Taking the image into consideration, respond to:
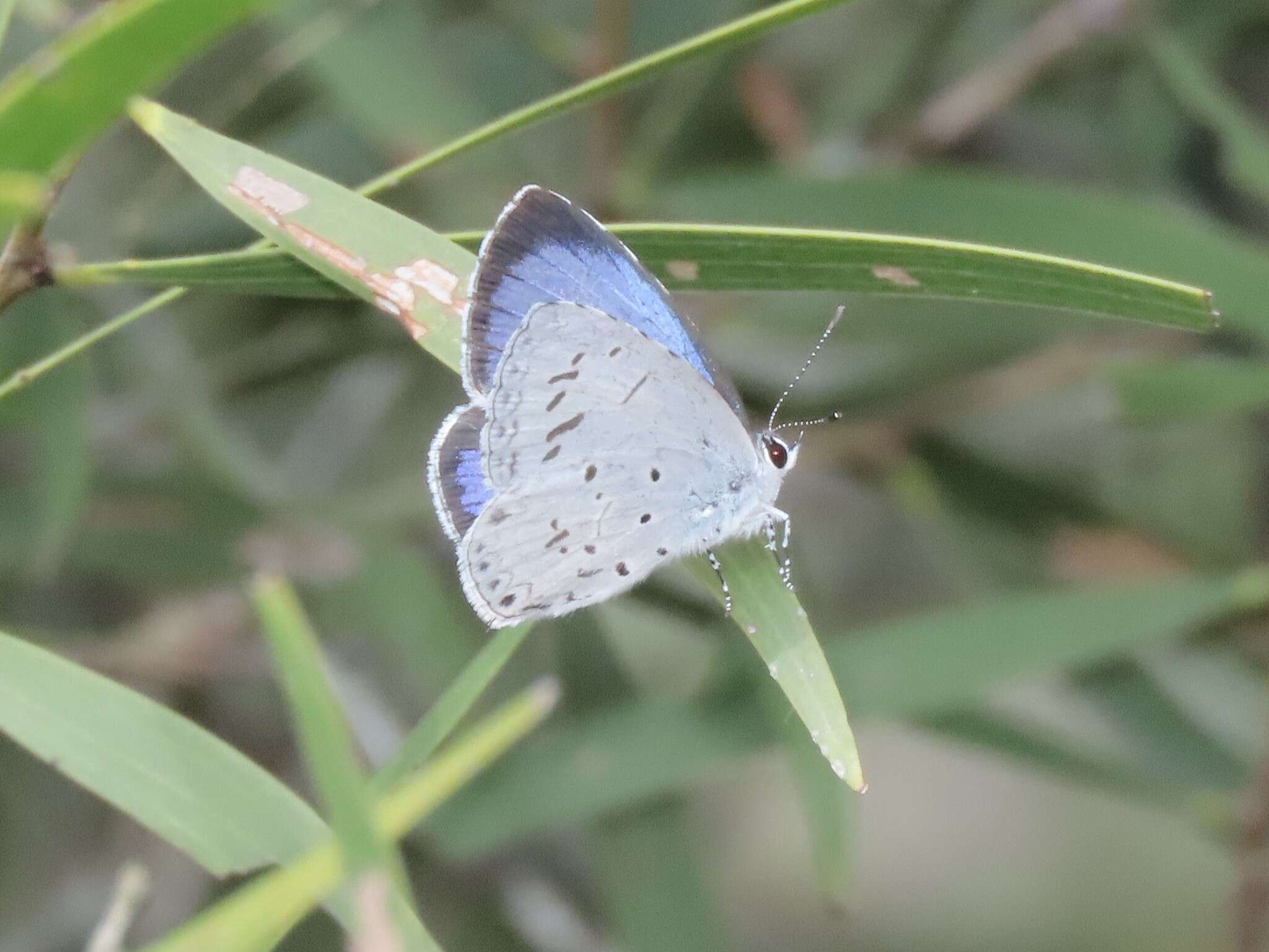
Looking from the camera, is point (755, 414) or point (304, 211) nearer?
point (304, 211)

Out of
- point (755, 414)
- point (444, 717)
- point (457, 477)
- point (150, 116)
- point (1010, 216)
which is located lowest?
point (444, 717)

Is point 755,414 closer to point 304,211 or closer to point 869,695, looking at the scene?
point 869,695

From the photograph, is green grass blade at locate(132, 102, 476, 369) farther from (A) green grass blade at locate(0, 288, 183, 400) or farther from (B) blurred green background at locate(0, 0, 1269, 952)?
(B) blurred green background at locate(0, 0, 1269, 952)

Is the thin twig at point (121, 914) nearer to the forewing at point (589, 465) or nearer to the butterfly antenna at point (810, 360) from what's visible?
the forewing at point (589, 465)

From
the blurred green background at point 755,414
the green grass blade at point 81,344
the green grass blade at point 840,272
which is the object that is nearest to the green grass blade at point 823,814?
the blurred green background at point 755,414

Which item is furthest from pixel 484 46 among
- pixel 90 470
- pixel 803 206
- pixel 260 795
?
pixel 260 795

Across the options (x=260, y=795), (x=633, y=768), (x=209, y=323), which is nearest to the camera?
(x=260, y=795)

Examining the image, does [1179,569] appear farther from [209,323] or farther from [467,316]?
[209,323]

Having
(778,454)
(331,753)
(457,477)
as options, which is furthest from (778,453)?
(331,753)
